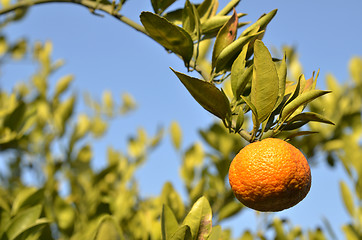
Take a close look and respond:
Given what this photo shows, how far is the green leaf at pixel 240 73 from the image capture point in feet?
2.42

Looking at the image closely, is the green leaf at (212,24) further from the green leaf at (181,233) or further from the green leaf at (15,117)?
the green leaf at (15,117)

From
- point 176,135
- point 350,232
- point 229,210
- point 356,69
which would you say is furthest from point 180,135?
point 356,69

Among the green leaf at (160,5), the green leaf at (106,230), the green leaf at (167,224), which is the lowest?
the green leaf at (106,230)

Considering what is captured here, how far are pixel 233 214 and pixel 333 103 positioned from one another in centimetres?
104

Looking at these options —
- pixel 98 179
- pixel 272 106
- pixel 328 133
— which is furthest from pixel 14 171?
pixel 272 106

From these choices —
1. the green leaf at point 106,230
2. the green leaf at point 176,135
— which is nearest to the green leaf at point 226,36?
the green leaf at point 106,230

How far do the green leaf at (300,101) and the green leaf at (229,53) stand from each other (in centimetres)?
15

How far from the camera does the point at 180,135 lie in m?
2.14

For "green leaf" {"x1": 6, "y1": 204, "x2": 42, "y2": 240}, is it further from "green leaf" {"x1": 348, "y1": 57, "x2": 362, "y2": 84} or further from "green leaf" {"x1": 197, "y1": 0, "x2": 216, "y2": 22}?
"green leaf" {"x1": 348, "y1": 57, "x2": 362, "y2": 84}

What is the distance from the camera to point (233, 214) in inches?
67.3

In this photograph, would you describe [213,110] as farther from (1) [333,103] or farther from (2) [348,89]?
(2) [348,89]

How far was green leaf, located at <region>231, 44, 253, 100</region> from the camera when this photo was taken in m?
0.74

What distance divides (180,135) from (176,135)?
22 mm

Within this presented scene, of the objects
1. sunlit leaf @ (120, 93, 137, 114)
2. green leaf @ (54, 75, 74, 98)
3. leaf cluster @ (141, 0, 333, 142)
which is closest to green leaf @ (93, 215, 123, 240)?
leaf cluster @ (141, 0, 333, 142)
